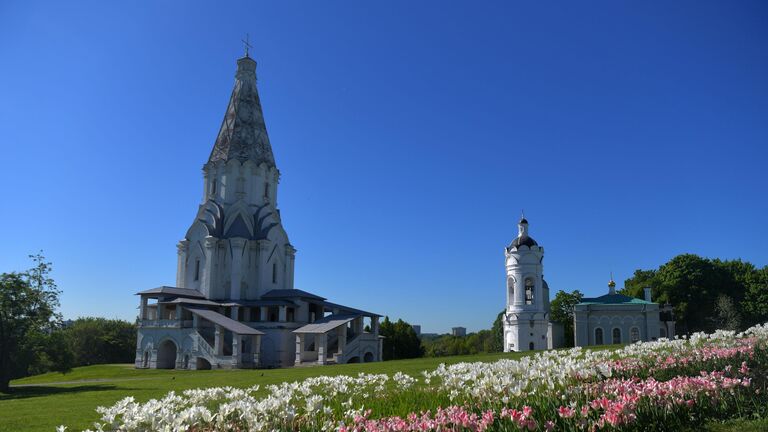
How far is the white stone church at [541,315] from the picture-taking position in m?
43.1

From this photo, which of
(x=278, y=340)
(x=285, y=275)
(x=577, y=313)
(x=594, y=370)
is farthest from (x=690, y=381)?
(x=285, y=275)

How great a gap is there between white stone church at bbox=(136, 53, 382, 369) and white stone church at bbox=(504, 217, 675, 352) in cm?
1116

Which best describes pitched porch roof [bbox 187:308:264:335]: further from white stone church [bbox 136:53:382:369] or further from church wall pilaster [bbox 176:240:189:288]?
church wall pilaster [bbox 176:240:189:288]

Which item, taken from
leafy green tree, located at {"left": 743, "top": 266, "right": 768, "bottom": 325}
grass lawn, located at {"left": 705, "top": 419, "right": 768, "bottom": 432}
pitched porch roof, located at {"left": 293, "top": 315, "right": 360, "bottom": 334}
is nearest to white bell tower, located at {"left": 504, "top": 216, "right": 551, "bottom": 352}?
pitched porch roof, located at {"left": 293, "top": 315, "right": 360, "bottom": 334}

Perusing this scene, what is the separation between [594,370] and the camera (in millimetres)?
7332

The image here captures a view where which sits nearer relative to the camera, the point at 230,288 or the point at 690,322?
the point at 230,288

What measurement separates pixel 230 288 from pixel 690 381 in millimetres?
42845

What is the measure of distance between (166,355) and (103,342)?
20.9 meters

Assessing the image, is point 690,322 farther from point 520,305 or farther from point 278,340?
point 278,340

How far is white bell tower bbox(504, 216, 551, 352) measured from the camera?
141 ft

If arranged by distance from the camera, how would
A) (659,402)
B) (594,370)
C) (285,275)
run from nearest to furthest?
(659,402), (594,370), (285,275)

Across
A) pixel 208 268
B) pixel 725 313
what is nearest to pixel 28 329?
pixel 208 268

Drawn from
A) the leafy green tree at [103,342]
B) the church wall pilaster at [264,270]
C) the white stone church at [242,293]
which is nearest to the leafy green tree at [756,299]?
the white stone church at [242,293]

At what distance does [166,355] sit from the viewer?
41156 mm
